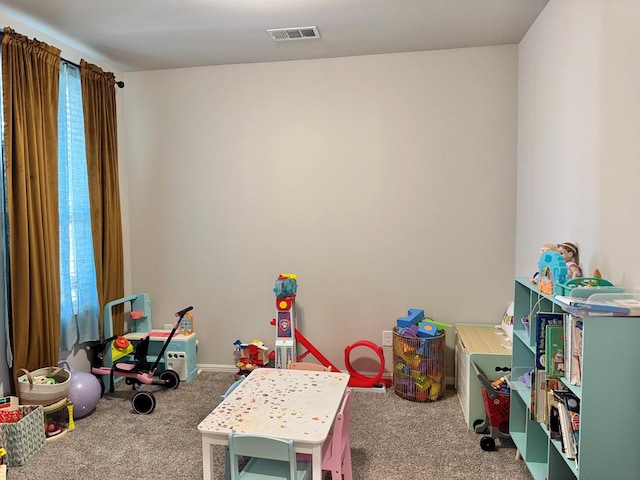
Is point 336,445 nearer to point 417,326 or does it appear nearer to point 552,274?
point 552,274

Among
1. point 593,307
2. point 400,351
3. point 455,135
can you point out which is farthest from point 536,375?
point 455,135

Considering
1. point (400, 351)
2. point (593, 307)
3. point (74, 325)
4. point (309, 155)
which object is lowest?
point (400, 351)

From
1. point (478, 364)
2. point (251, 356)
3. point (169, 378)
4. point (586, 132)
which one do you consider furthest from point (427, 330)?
point (169, 378)

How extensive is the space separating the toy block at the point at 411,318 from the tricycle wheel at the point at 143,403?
5.62 ft

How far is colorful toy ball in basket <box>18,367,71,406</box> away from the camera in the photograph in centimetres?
265

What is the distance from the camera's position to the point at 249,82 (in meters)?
3.68

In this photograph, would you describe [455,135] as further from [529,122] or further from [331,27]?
[331,27]

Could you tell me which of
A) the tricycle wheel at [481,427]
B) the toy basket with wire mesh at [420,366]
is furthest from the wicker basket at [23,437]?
the tricycle wheel at [481,427]

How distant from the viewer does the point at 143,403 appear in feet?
9.91

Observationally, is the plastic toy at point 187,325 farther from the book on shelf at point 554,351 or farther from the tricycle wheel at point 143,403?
the book on shelf at point 554,351

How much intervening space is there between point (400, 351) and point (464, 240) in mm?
948

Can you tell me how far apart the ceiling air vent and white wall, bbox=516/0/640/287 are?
1.37 m

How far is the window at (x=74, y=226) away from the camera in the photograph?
314cm

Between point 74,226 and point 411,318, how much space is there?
241 cm
